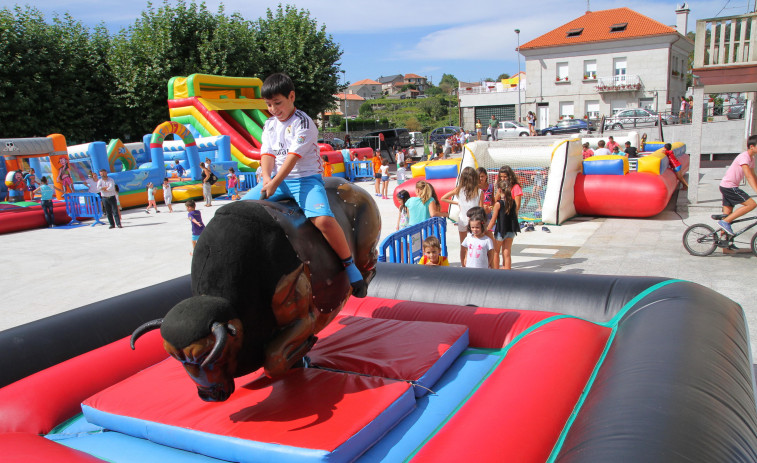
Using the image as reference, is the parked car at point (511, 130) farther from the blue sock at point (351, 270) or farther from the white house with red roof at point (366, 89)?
the white house with red roof at point (366, 89)

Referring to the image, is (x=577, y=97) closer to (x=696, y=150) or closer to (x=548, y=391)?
(x=696, y=150)

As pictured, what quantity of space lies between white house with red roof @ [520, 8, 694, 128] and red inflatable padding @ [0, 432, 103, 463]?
42708 millimetres

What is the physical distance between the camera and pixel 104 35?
94.6 feet

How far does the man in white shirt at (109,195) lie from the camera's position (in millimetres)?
14023

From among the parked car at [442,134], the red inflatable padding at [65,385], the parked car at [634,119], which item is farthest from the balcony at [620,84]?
the red inflatable padding at [65,385]

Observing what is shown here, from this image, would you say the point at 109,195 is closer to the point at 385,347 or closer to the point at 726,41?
the point at 385,347

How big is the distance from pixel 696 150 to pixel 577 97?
31628mm

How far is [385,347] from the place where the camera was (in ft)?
13.3

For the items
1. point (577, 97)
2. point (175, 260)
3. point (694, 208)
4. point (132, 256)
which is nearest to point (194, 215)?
point (175, 260)

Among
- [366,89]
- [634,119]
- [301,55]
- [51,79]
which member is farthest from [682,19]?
[366,89]

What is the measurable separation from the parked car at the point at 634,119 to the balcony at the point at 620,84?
7.11 metres

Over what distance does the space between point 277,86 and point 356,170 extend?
65.0 feet

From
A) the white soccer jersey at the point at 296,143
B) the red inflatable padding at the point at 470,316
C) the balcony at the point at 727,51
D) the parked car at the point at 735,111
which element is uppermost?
the balcony at the point at 727,51

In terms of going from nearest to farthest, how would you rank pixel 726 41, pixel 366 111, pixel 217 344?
pixel 217 344, pixel 726 41, pixel 366 111
